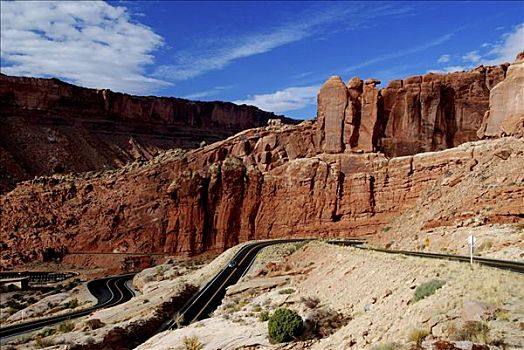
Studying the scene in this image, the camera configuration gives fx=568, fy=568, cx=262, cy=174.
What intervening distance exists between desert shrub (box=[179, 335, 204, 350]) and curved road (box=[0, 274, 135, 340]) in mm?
16602

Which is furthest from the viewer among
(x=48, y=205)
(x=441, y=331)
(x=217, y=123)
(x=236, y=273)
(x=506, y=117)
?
(x=217, y=123)

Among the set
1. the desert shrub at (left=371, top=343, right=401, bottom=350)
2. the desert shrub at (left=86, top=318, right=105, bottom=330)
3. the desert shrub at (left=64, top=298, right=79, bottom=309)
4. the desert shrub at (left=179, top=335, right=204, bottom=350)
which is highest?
the desert shrub at (left=371, top=343, right=401, bottom=350)

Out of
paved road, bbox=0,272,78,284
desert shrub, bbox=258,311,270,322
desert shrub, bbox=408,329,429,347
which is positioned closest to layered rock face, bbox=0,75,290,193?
paved road, bbox=0,272,78,284

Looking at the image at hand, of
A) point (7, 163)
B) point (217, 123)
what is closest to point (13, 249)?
point (7, 163)

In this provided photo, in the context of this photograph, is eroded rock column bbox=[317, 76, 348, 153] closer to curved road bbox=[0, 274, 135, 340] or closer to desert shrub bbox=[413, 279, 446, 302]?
curved road bbox=[0, 274, 135, 340]

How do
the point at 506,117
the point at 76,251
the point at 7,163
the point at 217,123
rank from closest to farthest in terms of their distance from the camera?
the point at 506,117, the point at 76,251, the point at 7,163, the point at 217,123

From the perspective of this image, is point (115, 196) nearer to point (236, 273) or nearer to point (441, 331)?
point (236, 273)

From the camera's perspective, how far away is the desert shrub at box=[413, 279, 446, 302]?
13.6 m

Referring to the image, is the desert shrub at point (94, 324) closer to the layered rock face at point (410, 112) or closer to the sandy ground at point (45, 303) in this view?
the sandy ground at point (45, 303)

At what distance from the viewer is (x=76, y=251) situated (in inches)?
2670

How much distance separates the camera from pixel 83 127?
114938mm

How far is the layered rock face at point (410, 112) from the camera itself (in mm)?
62188

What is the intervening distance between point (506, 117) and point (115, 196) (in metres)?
45.6

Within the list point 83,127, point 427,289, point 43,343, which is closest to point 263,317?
point 427,289
